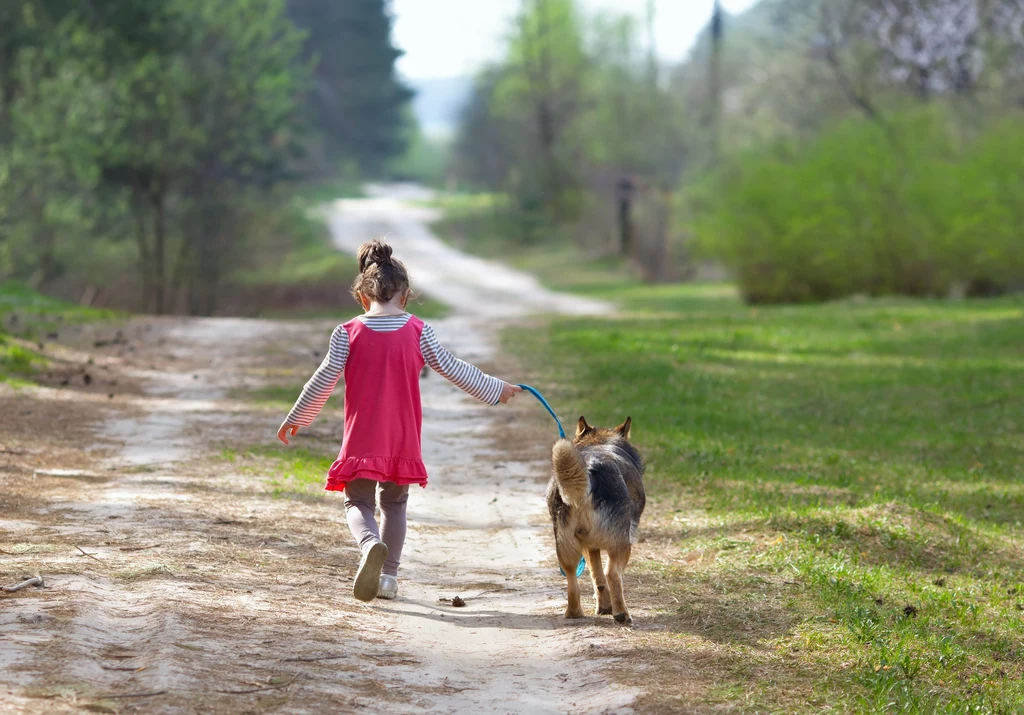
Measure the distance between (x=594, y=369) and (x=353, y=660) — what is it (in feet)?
33.7

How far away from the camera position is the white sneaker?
643 cm

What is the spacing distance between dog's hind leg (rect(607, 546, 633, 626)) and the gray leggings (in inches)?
44.8

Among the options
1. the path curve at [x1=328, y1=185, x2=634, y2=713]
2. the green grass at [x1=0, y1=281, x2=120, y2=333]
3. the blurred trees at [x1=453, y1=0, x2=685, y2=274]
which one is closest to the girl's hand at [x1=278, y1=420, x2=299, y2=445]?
the path curve at [x1=328, y1=185, x2=634, y2=713]

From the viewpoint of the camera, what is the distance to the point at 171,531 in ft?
23.5

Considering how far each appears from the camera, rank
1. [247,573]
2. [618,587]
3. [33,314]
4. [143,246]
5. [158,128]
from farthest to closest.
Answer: [143,246]
[158,128]
[33,314]
[247,573]
[618,587]

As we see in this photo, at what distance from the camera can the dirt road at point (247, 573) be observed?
4.87m

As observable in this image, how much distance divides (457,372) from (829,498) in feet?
12.4

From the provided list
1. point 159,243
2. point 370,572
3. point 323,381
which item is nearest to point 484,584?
point 370,572

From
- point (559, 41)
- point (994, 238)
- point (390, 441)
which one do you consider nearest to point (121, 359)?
point (390, 441)

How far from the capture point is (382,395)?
20.8 feet

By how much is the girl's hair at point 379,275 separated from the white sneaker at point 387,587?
1409mm

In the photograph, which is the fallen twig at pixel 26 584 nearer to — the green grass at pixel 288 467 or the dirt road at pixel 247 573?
the dirt road at pixel 247 573

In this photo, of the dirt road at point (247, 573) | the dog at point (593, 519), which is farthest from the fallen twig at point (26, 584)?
the dog at point (593, 519)

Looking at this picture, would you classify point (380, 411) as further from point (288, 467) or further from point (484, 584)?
point (288, 467)
